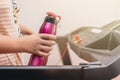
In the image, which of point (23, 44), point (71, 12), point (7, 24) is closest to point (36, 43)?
point (23, 44)

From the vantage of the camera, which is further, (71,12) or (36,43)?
(71,12)

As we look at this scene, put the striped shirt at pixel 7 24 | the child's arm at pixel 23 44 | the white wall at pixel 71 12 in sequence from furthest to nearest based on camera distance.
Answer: the white wall at pixel 71 12 → the striped shirt at pixel 7 24 → the child's arm at pixel 23 44

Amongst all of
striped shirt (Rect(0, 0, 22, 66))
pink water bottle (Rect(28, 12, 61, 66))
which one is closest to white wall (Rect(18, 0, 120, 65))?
striped shirt (Rect(0, 0, 22, 66))

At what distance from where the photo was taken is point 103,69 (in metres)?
0.49

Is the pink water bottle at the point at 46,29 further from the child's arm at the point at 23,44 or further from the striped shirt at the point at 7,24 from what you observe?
the striped shirt at the point at 7,24

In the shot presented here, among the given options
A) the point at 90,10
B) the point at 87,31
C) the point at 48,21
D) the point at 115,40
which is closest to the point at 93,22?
the point at 90,10

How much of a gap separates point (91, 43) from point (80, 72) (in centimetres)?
65

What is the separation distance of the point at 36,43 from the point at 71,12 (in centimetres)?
95

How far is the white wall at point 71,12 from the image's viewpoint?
143 cm

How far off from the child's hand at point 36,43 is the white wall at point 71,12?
2.78ft

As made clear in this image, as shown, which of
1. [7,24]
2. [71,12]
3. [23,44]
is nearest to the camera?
[23,44]

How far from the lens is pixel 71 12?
1.51 meters

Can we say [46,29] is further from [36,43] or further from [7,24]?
[7,24]

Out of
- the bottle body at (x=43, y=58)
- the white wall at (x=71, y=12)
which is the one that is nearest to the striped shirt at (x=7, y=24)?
the bottle body at (x=43, y=58)
